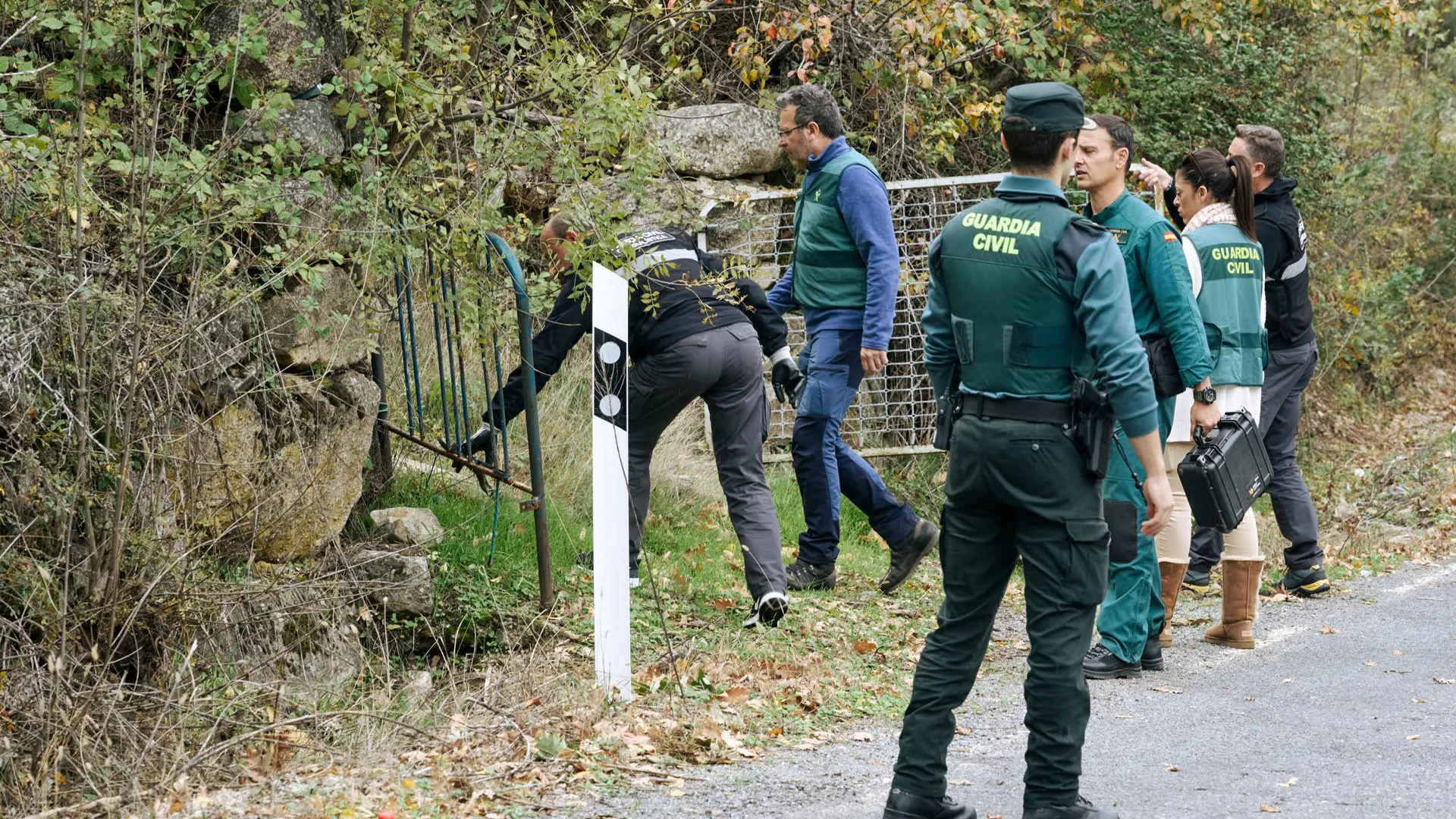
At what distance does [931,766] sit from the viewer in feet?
12.7

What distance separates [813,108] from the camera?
261 inches

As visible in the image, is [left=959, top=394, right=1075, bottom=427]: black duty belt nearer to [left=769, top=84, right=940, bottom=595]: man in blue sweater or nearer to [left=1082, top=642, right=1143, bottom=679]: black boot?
[left=1082, top=642, right=1143, bottom=679]: black boot

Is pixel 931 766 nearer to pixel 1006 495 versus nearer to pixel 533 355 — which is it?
pixel 1006 495

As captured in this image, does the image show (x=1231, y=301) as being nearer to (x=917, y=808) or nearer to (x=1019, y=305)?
(x=1019, y=305)

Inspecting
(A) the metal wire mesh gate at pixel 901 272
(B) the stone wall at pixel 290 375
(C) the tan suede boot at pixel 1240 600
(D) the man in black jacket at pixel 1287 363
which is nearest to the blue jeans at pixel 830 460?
(C) the tan suede boot at pixel 1240 600

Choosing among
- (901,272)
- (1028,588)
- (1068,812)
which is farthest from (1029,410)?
(901,272)

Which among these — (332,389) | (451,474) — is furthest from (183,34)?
(451,474)

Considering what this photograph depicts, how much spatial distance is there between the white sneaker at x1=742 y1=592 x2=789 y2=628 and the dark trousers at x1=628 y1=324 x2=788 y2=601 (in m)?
0.04

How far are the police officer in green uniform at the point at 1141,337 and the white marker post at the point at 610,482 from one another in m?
1.83

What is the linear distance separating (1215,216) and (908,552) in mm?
2218

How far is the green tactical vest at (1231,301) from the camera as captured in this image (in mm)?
6195

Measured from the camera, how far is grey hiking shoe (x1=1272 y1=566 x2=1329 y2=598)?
7695 millimetres

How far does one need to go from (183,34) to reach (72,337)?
5.66 feet

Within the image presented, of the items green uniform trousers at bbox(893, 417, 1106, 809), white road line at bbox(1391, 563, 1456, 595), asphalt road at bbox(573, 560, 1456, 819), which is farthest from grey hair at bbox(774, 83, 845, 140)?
white road line at bbox(1391, 563, 1456, 595)
